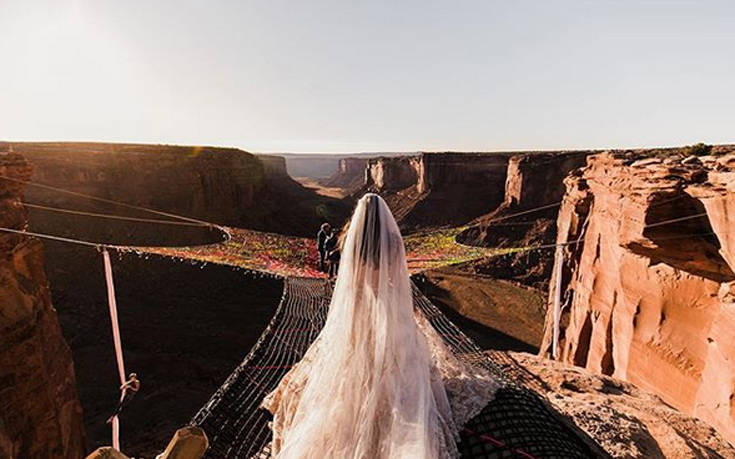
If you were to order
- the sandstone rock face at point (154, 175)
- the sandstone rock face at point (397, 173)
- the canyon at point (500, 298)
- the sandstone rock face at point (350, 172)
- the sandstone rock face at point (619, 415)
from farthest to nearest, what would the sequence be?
the sandstone rock face at point (350, 172) → the sandstone rock face at point (397, 173) → the sandstone rock face at point (154, 175) → the canyon at point (500, 298) → the sandstone rock face at point (619, 415)

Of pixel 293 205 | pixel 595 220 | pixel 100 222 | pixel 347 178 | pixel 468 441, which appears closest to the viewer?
pixel 468 441

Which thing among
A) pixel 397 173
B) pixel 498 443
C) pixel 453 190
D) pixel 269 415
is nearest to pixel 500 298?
pixel 269 415

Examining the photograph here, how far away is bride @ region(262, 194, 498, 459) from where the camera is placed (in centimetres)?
175

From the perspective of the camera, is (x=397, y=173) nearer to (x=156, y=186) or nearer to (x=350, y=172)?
(x=156, y=186)

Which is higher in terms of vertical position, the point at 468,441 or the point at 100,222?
the point at 468,441

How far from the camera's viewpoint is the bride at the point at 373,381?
5.75 ft

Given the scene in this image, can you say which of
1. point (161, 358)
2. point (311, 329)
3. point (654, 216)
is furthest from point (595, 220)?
point (161, 358)

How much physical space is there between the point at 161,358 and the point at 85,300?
6.50 meters

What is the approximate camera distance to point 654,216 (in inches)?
231

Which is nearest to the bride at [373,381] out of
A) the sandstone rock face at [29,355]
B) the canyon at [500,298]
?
the canyon at [500,298]

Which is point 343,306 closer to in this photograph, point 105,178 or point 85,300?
point 85,300

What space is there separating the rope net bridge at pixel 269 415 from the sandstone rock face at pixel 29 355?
3260mm

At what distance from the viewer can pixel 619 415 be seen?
3125 mm

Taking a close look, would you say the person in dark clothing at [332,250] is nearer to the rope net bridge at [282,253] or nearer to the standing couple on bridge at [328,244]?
the standing couple on bridge at [328,244]
